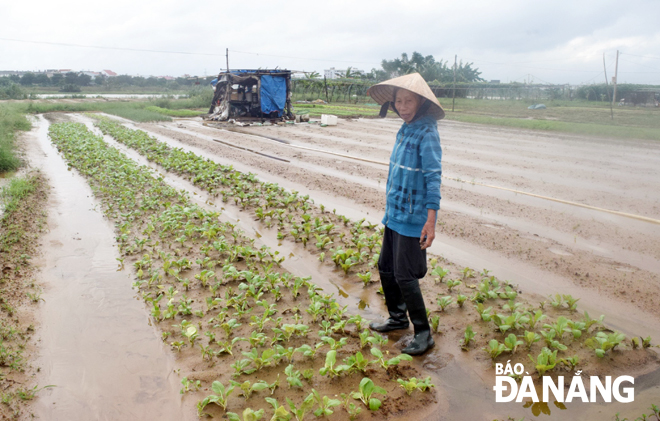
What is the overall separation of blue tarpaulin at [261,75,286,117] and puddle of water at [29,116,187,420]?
19365 millimetres

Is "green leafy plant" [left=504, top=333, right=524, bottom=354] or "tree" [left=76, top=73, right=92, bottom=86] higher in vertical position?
"tree" [left=76, top=73, right=92, bottom=86]

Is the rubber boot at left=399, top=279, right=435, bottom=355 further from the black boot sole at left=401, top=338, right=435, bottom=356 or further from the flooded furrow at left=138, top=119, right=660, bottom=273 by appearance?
the flooded furrow at left=138, top=119, right=660, bottom=273

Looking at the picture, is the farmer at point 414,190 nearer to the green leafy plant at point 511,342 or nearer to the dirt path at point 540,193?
the green leafy plant at point 511,342

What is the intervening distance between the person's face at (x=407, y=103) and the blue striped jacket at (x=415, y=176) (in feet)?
0.24

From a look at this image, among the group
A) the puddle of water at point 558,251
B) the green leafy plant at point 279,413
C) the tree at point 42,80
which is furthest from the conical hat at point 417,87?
the tree at point 42,80

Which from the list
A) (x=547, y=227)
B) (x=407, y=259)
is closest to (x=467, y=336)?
(x=407, y=259)

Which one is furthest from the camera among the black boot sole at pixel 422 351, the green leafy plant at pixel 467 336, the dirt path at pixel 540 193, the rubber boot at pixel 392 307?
the dirt path at pixel 540 193

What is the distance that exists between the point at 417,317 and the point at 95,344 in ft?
8.98

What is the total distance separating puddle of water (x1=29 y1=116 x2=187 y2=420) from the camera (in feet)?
10.3

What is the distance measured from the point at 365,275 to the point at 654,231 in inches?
180

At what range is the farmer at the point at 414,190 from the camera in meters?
3.21

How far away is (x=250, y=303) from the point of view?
4438 mm

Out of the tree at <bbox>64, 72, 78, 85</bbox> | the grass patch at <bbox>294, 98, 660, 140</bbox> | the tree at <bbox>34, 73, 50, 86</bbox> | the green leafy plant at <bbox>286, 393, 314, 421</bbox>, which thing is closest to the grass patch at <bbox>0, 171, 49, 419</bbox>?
the green leafy plant at <bbox>286, 393, 314, 421</bbox>

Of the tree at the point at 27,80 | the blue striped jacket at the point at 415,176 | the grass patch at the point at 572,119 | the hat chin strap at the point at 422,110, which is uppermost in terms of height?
the tree at the point at 27,80
